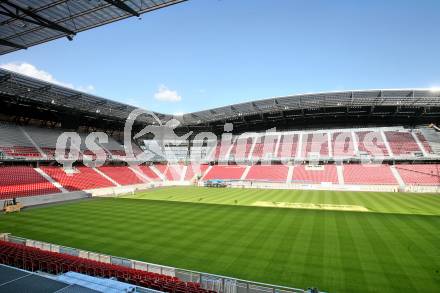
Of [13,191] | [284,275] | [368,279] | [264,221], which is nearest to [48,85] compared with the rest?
[13,191]

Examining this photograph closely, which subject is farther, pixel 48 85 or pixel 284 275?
pixel 48 85

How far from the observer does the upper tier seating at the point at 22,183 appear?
32.2 meters

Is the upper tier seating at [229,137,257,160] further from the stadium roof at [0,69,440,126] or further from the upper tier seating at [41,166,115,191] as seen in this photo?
the upper tier seating at [41,166,115,191]

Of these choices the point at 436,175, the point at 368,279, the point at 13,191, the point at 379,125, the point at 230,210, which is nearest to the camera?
the point at 368,279

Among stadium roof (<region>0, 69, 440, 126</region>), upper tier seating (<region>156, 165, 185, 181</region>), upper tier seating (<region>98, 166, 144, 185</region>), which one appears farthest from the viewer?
upper tier seating (<region>156, 165, 185, 181</region>)

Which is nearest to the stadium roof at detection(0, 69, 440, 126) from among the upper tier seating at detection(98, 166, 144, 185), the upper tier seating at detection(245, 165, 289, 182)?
the upper tier seating at detection(98, 166, 144, 185)

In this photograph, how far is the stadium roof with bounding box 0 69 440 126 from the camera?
3669 centimetres

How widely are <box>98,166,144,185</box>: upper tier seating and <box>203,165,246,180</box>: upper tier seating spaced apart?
1343 cm

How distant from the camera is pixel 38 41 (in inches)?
464

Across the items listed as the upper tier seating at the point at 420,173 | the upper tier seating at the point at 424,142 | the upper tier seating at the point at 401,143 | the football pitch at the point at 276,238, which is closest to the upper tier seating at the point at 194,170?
the football pitch at the point at 276,238

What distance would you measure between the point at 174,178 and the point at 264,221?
1546 inches

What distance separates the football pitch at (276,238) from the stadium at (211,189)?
0.12 meters

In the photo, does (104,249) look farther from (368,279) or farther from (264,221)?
(368,279)

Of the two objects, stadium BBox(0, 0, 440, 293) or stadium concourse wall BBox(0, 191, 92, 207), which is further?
stadium concourse wall BBox(0, 191, 92, 207)
